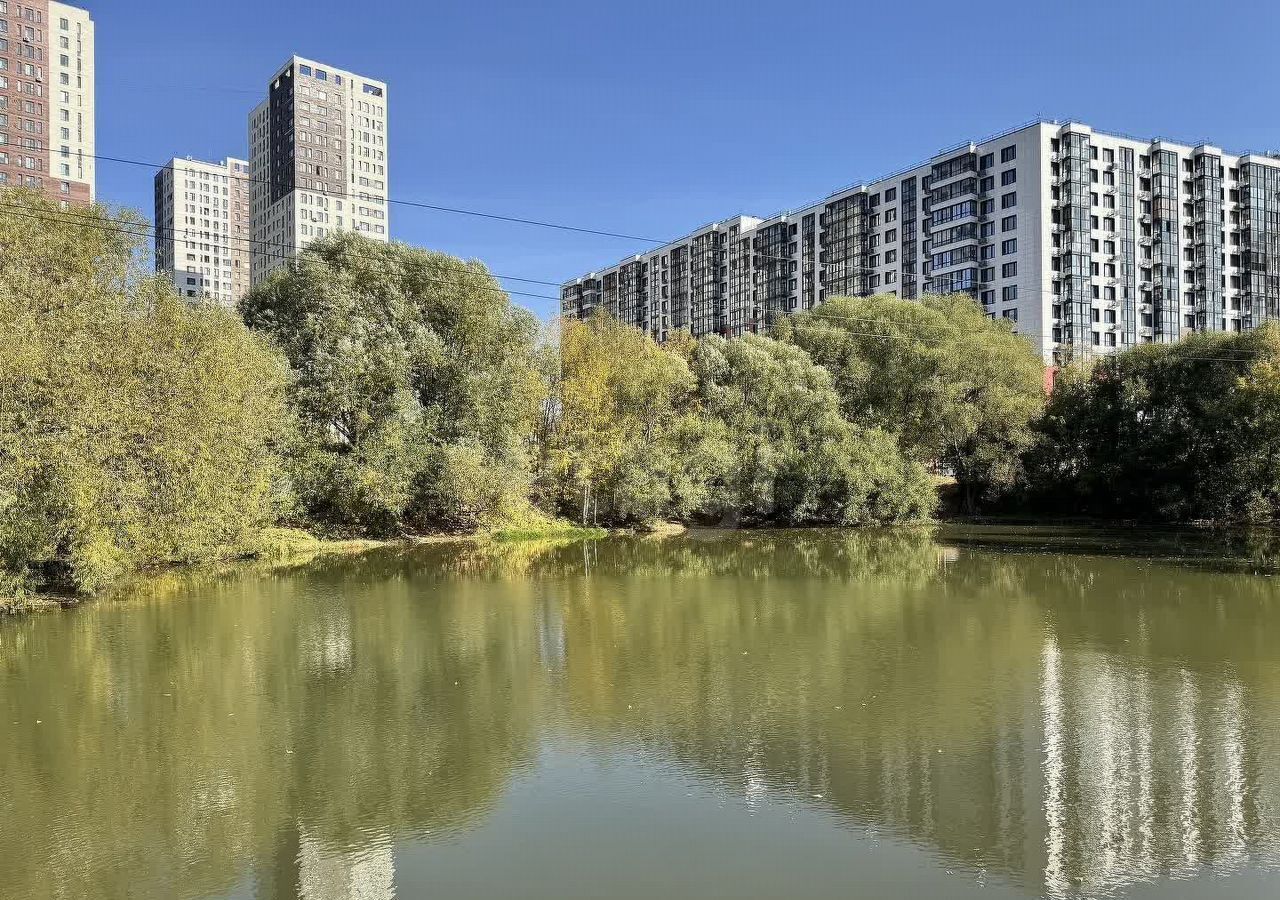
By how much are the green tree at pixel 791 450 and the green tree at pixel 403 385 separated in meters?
10.6

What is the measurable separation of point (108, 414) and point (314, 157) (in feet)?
372

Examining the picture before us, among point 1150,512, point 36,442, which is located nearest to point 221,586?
point 36,442

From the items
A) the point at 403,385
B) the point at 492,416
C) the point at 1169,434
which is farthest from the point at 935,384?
the point at 403,385

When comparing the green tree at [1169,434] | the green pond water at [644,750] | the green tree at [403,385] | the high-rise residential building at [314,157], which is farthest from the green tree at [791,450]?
the high-rise residential building at [314,157]

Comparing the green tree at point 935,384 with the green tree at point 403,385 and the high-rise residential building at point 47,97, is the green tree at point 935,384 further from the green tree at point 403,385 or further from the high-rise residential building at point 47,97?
the high-rise residential building at point 47,97

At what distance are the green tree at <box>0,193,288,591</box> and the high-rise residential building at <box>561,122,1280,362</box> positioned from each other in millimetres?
66407

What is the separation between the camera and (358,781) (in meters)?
9.47

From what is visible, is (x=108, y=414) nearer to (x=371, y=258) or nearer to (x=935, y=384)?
(x=371, y=258)

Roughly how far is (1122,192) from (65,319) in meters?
93.2

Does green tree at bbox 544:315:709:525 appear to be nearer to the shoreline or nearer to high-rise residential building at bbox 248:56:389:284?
the shoreline

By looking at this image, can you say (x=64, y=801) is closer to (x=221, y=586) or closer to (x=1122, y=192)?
(x=221, y=586)

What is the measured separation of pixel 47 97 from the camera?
88.3 metres

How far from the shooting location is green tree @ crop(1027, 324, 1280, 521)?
136 feet

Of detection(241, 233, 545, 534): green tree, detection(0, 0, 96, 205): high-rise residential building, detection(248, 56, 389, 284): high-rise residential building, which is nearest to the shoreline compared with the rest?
detection(241, 233, 545, 534): green tree
